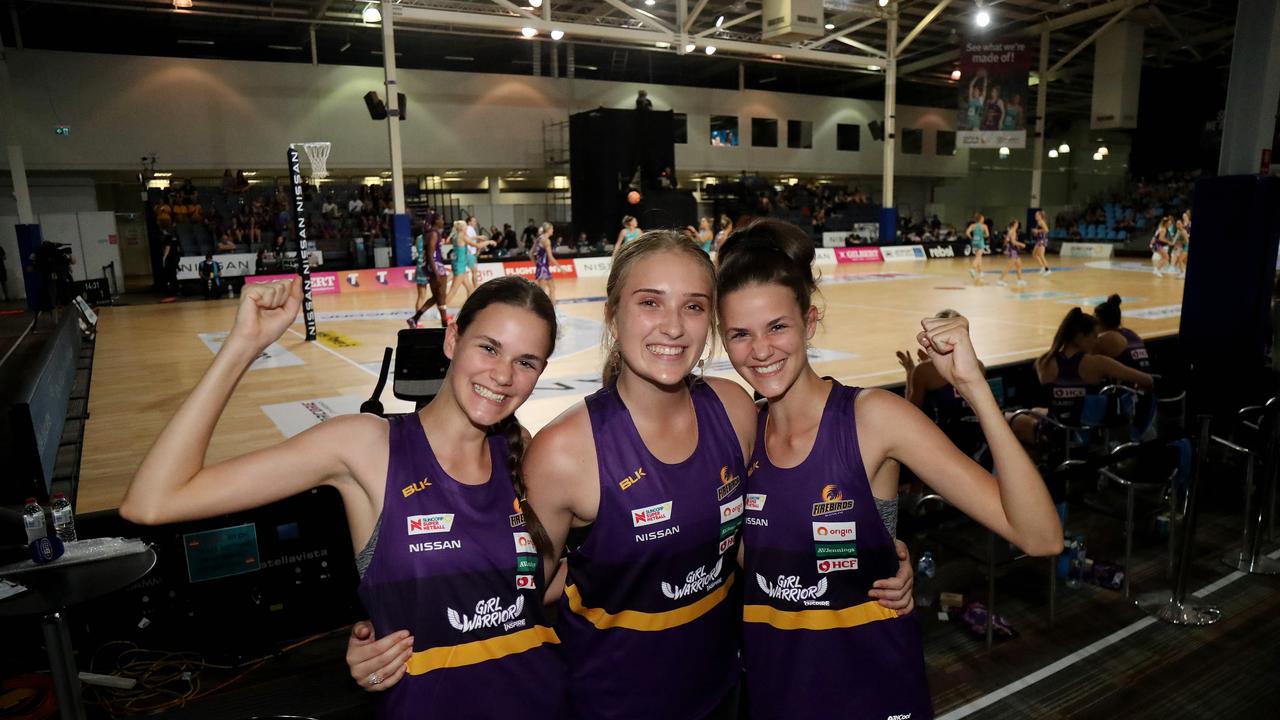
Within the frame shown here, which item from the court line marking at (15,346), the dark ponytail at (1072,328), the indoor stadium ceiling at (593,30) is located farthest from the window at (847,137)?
the court line marking at (15,346)

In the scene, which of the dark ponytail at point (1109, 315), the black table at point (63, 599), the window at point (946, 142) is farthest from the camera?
the window at point (946, 142)

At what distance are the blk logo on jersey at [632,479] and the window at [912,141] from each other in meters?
36.3

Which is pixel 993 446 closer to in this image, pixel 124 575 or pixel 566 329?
pixel 124 575

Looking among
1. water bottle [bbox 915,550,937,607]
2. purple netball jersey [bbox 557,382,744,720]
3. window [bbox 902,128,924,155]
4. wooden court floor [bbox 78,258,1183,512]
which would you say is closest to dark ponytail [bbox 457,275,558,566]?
purple netball jersey [bbox 557,382,744,720]

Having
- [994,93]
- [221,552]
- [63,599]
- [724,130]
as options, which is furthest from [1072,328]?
[724,130]

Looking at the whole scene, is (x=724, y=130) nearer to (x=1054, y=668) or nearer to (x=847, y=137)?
(x=847, y=137)

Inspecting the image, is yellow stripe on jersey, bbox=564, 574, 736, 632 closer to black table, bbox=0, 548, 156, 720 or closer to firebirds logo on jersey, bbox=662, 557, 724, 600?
firebirds logo on jersey, bbox=662, 557, 724, 600

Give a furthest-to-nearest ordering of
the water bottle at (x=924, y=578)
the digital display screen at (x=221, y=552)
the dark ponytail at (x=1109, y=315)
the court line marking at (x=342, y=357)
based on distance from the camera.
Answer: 1. the court line marking at (x=342, y=357)
2. the dark ponytail at (x=1109, y=315)
3. the water bottle at (x=924, y=578)
4. the digital display screen at (x=221, y=552)

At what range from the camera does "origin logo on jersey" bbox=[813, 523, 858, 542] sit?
178 cm

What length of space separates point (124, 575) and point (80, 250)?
2263cm

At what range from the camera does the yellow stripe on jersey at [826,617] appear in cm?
179

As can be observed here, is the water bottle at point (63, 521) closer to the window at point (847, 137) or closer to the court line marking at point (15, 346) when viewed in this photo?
the court line marking at point (15, 346)

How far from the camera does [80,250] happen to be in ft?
66.8

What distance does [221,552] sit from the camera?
3.75m
